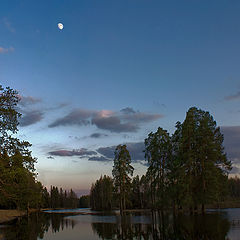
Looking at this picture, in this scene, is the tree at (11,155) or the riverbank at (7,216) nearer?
the tree at (11,155)

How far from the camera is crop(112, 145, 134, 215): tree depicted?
64.1 metres

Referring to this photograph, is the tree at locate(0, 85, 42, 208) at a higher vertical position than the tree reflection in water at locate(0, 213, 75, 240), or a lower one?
higher

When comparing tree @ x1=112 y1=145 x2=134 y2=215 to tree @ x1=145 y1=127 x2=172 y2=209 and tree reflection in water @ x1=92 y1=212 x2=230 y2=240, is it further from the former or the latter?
tree reflection in water @ x1=92 y1=212 x2=230 y2=240

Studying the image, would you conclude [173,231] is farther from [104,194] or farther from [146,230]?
[104,194]

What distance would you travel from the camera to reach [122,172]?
64.9m

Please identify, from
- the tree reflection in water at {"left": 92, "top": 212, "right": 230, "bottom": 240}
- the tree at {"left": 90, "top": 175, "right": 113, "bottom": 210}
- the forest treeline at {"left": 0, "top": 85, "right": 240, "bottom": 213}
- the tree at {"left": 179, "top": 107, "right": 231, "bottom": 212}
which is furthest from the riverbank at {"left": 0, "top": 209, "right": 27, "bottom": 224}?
the tree at {"left": 90, "top": 175, "right": 113, "bottom": 210}

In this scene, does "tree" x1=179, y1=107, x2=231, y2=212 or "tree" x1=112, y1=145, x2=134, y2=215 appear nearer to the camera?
"tree" x1=179, y1=107, x2=231, y2=212

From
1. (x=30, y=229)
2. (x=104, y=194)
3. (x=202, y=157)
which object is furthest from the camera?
(x=104, y=194)

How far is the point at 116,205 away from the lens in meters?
112

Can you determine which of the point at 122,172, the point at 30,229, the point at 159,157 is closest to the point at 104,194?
the point at 122,172

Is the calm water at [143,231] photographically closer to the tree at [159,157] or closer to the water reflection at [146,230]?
the water reflection at [146,230]

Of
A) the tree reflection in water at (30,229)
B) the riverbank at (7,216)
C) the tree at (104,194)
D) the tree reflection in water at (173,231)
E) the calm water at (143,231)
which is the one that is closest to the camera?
the tree reflection in water at (173,231)

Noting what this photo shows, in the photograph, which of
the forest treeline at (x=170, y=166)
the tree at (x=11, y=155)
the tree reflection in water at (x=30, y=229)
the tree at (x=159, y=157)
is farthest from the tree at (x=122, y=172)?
the tree at (x=11, y=155)

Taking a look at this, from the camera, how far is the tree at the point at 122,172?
210ft
